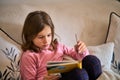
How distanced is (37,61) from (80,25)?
1.68 ft

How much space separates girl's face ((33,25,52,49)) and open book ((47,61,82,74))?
0.21 metres

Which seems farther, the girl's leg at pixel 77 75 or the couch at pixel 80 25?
the couch at pixel 80 25

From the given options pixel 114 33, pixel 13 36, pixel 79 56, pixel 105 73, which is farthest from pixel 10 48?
pixel 114 33

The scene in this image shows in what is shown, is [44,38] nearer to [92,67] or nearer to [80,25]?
[92,67]

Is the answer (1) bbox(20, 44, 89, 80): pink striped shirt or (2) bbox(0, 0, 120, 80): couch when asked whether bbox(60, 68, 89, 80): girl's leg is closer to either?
(1) bbox(20, 44, 89, 80): pink striped shirt

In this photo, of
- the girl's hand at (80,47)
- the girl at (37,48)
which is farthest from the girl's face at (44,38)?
the girl's hand at (80,47)

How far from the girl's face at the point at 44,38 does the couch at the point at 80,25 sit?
188 mm

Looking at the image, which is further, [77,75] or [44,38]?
[44,38]

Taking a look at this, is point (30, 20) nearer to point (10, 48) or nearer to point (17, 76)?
point (10, 48)

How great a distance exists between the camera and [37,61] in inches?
57.3

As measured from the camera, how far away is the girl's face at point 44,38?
1.40 meters

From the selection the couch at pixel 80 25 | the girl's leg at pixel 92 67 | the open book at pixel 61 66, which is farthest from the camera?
the couch at pixel 80 25

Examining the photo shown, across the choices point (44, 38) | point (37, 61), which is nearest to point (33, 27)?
point (44, 38)

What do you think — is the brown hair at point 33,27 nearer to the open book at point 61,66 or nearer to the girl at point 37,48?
the girl at point 37,48
